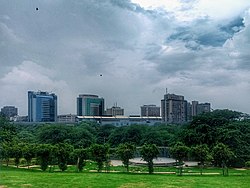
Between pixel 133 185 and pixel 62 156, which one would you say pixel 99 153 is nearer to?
pixel 62 156

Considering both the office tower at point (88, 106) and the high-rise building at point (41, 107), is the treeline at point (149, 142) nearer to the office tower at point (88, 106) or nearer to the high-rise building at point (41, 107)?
the high-rise building at point (41, 107)

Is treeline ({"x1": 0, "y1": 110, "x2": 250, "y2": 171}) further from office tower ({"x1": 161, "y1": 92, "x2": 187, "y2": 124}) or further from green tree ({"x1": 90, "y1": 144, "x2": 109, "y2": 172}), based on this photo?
office tower ({"x1": 161, "y1": 92, "x2": 187, "y2": 124})

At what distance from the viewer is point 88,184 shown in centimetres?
1305

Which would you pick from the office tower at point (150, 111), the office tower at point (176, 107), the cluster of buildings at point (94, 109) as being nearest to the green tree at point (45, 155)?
the cluster of buildings at point (94, 109)

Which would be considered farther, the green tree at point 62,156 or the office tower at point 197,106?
the office tower at point 197,106

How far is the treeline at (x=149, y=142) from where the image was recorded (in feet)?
68.6

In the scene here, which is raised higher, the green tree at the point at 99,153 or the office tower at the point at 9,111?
the office tower at the point at 9,111

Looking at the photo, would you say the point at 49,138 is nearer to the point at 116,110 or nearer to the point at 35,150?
the point at 35,150

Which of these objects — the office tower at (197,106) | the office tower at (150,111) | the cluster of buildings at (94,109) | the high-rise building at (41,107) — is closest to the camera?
the high-rise building at (41,107)

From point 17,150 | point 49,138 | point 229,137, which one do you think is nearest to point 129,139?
point 49,138

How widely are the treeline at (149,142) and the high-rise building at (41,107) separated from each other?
118 ft

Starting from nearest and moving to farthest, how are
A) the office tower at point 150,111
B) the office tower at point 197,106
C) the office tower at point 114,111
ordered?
the office tower at point 197,106
the office tower at point 114,111
the office tower at point 150,111

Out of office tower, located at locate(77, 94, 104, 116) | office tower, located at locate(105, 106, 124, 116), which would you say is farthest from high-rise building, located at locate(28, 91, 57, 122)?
office tower, located at locate(105, 106, 124, 116)

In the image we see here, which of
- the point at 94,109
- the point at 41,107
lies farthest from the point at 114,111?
the point at 41,107
